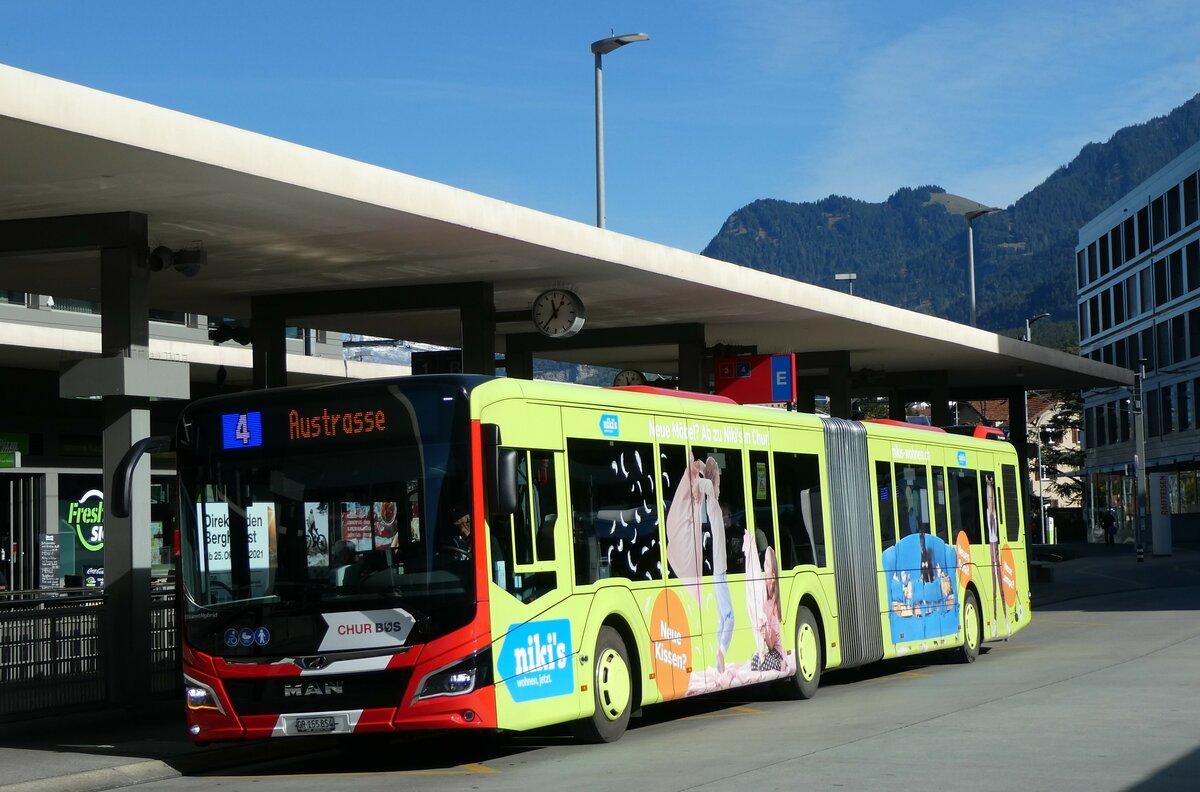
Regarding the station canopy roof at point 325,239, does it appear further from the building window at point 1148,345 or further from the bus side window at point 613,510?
the building window at point 1148,345

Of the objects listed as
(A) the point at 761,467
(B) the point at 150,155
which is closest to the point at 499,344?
(A) the point at 761,467

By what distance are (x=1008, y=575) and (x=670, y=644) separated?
11.1 metres

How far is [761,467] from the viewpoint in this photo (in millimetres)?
16922

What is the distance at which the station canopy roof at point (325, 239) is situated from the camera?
13.8 meters

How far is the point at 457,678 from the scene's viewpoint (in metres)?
11.9

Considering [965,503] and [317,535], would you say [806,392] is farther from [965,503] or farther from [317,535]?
[317,535]

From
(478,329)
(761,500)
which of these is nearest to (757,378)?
(478,329)

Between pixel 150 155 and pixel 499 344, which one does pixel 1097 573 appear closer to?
pixel 499 344

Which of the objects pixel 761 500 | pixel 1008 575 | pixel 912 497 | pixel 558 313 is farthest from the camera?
pixel 1008 575

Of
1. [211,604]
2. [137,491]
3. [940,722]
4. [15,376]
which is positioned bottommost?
[940,722]

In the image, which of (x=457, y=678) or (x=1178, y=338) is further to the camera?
(x=1178, y=338)

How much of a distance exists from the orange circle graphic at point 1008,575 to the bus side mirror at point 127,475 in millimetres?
14234

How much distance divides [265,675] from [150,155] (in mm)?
4543

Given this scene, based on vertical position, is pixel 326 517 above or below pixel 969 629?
above
